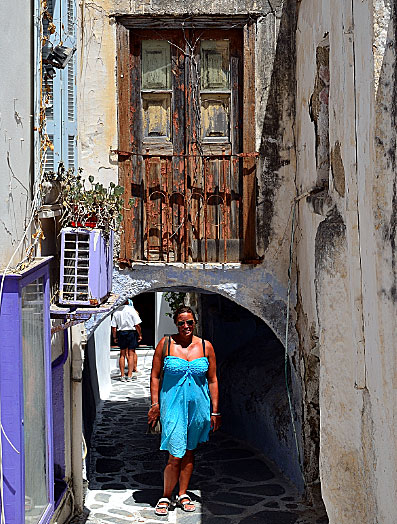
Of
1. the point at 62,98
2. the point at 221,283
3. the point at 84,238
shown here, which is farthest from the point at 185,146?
the point at 84,238

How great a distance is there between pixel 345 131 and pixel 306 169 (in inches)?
88.1

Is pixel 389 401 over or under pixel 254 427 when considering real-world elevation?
over

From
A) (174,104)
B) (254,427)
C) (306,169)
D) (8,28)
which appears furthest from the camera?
(254,427)

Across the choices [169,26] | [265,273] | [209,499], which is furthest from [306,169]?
[209,499]

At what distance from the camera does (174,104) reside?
340 inches

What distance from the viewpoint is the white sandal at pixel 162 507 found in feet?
27.0

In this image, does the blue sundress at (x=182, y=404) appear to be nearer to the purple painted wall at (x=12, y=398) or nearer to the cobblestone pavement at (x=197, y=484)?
the cobblestone pavement at (x=197, y=484)

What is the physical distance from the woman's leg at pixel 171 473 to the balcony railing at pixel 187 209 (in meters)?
1.90

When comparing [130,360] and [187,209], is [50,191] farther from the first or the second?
[130,360]

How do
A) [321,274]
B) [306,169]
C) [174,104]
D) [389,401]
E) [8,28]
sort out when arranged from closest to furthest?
[389,401] → [8,28] → [321,274] → [306,169] → [174,104]

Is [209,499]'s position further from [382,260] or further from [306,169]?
[382,260]

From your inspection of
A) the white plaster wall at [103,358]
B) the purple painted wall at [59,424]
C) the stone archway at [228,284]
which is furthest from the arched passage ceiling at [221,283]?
the white plaster wall at [103,358]

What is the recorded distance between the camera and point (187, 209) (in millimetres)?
8625

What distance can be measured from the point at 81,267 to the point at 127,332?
9065mm
